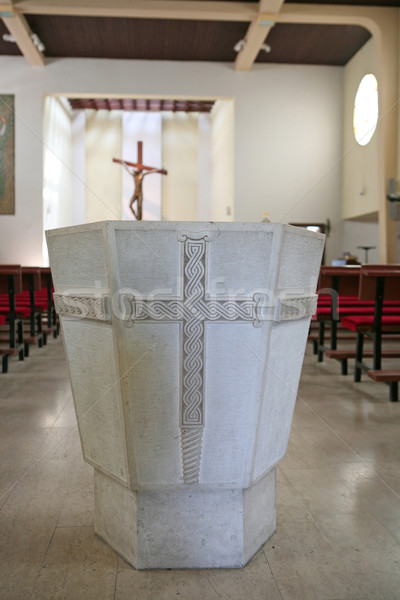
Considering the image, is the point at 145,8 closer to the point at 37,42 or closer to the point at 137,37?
the point at 137,37

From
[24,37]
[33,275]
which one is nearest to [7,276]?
[33,275]

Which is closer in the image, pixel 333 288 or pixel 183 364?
pixel 183 364

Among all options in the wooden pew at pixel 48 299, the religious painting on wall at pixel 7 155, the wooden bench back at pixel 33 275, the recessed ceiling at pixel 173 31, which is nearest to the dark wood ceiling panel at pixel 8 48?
the recessed ceiling at pixel 173 31

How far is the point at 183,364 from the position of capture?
A: 136 cm

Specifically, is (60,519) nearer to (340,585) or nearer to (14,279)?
(340,585)

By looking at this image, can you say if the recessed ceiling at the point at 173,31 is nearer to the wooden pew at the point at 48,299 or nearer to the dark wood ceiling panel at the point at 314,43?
the dark wood ceiling panel at the point at 314,43

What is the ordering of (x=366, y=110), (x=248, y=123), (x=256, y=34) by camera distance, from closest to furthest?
(x=256, y=34) → (x=366, y=110) → (x=248, y=123)

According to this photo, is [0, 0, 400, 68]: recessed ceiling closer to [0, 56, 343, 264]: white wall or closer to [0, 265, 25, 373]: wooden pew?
[0, 56, 343, 264]: white wall

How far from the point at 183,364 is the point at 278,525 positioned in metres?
0.74

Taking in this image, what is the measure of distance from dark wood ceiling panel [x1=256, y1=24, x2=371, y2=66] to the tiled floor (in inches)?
346

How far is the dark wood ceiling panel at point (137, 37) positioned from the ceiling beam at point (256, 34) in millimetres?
276

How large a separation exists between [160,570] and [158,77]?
11.0 meters

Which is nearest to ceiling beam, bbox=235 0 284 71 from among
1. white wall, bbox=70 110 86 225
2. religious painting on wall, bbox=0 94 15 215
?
religious painting on wall, bbox=0 94 15 215

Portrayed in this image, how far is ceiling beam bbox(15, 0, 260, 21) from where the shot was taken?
8711mm
